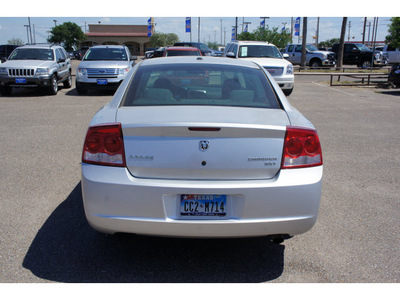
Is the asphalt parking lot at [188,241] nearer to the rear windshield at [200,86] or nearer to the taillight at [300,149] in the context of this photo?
the taillight at [300,149]

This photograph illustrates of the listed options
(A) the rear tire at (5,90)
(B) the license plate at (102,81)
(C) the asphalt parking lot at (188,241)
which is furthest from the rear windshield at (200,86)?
(A) the rear tire at (5,90)

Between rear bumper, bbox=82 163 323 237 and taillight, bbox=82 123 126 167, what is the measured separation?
62 mm

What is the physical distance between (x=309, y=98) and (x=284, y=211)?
12.7 m

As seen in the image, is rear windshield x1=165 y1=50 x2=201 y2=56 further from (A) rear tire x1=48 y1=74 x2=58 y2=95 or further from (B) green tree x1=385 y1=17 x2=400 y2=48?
(B) green tree x1=385 y1=17 x2=400 y2=48

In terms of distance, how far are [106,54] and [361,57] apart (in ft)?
82.1

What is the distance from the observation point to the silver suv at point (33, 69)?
564 inches

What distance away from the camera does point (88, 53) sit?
16.1 m

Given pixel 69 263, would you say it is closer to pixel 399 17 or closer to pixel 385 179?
pixel 385 179

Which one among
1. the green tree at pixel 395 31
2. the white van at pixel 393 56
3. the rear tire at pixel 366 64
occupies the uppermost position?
the green tree at pixel 395 31

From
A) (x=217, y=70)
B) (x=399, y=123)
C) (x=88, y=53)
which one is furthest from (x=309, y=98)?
(x=217, y=70)

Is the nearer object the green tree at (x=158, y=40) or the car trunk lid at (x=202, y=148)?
the car trunk lid at (x=202, y=148)

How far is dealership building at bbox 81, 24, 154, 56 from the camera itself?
81812 mm

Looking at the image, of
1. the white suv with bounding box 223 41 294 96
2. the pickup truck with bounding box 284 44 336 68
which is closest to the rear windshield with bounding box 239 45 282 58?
the white suv with bounding box 223 41 294 96

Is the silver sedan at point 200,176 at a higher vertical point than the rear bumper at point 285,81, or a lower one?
higher
